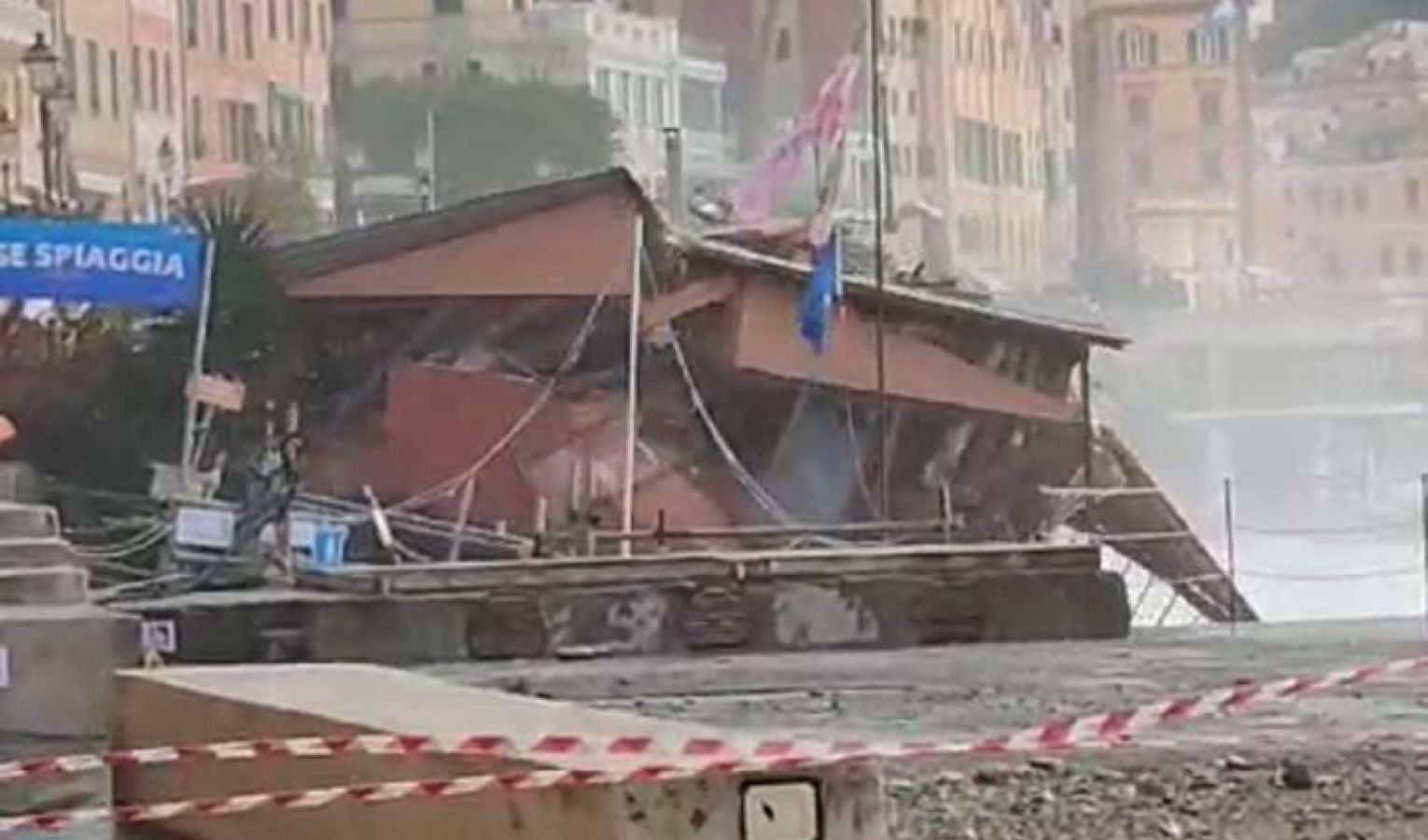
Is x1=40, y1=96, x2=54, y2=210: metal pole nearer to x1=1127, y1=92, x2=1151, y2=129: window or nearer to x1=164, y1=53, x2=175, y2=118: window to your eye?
x1=164, y1=53, x2=175, y2=118: window

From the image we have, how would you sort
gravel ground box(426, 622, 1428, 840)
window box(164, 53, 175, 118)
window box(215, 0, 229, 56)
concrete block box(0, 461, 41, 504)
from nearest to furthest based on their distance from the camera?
gravel ground box(426, 622, 1428, 840) → concrete block box(0, 461, 41, 504) → window box(164, 53, 175, 118) → window box(215, 0, 229, 56)

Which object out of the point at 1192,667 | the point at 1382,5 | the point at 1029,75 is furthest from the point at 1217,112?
the point at 1192,667

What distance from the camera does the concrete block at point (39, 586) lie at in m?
9.55

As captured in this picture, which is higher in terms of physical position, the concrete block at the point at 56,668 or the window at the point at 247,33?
the window at the point at 247,33

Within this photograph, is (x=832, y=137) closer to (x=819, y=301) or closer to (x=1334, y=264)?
(x=819, y=301)

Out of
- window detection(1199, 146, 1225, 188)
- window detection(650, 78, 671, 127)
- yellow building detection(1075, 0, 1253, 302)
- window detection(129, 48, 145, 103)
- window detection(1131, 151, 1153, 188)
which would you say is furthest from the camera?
window detection(1131, 151, 1153, 188)

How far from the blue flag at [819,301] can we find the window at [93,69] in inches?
289

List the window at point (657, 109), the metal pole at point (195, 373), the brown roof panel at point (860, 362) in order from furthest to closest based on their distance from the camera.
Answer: the window at point (657, 109), the brown roof panel at point (860, 362), the metal pole at point (195, 373)

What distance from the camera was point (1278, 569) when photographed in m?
31.8

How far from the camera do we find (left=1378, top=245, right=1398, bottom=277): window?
3859 centimetres

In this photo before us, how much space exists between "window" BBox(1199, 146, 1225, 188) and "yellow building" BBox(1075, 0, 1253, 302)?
1cm

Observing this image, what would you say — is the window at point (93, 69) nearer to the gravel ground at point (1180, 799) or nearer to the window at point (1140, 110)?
the window at point (1140, 110)

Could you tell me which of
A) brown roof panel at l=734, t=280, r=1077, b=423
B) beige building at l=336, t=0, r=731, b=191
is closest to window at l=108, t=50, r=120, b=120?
beige building at l=336, t=0, r=731, b=191

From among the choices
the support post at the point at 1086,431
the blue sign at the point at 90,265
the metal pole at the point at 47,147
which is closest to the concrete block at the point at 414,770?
the blue sign at the point at 90,265
